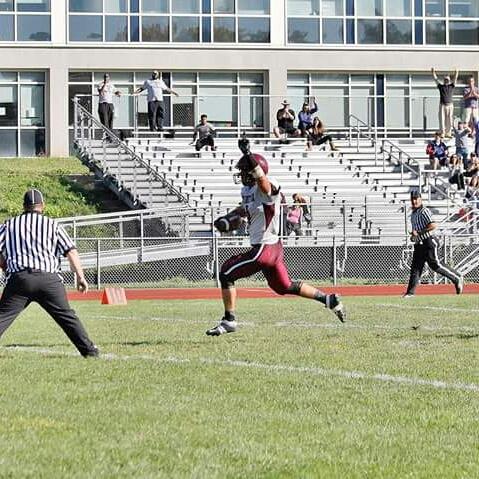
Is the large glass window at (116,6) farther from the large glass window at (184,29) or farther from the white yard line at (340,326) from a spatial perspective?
the white yard line at (340,326)

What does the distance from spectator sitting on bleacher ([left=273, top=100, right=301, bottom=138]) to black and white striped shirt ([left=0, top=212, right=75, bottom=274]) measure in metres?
26.7

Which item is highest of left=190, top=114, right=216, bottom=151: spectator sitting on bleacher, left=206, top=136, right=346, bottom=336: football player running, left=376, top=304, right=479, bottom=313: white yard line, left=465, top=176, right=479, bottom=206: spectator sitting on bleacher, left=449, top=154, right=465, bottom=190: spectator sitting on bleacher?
left=190, top=114, right=216, bottom=151: spectator sitting on bleacher

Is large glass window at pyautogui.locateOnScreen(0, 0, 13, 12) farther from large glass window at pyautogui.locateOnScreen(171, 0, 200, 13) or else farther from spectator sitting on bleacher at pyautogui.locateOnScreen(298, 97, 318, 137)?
spectator sitting on bleacher at pyautogui.locateOnScreen(298, 97, 318, 137)

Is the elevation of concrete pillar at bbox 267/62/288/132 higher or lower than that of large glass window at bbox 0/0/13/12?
lower

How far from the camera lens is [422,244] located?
70.8 ft

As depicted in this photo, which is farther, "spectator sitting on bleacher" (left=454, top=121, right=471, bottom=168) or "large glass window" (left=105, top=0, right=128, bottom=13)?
"large glass window" (left=105, top=0, right=128, bottom=13)

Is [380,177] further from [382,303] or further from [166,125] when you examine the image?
[382,303]

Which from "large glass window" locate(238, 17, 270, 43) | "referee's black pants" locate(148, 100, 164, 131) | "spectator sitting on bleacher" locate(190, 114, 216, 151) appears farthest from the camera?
"large glass window" locate(238, 17, 270, 43)

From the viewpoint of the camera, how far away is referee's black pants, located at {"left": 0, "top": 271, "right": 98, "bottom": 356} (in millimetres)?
10695

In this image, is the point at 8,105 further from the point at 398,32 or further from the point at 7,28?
Result: the point at 398,32

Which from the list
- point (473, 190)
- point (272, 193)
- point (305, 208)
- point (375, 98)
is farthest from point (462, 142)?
point (272, 193)

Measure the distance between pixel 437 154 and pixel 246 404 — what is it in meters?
28.2

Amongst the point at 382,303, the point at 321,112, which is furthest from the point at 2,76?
the point at 382,303

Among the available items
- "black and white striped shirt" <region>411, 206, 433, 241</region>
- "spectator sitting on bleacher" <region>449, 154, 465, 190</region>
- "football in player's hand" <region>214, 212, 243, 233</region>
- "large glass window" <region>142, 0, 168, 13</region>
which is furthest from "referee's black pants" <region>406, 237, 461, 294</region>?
"large glass window" <region>142, 0, 168, 13</region>
